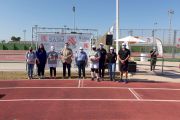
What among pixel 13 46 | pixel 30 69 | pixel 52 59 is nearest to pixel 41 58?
pixel 52 59

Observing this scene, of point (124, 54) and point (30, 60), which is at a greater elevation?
point (124, 54)

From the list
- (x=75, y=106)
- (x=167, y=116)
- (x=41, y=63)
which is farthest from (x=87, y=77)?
(x=167, y=116)

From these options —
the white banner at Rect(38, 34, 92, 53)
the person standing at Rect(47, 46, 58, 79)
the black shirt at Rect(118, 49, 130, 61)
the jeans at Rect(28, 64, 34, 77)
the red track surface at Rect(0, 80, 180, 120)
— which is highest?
the white banner at Rect(38, 34, 92, 53)

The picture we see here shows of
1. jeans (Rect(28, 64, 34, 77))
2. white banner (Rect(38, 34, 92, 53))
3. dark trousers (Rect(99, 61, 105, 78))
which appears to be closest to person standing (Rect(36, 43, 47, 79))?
jeans (Rect(28, 64, 34, 77))

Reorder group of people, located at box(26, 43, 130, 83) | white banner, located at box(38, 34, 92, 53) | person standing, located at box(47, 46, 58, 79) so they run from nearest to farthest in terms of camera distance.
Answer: group of people, located at box(26, 43, 130, 83), person standing, located at box(47, 46, 58, 79), white banner, located at box(38, 34, 92, 53)

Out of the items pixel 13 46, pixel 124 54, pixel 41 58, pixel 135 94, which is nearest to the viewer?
pixel 135 94

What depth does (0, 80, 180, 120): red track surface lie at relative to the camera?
10766 millimetres

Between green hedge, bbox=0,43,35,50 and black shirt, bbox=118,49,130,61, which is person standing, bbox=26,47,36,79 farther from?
green hedge, bbox=0,43,35,50

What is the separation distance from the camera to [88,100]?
13.1m

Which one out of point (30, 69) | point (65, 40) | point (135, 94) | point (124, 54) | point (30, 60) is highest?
point (65, 40)

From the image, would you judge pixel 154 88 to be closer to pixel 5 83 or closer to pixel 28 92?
pixel 28 92

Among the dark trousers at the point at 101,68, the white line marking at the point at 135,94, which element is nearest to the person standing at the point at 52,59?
the dark trousers at the point at 101,68

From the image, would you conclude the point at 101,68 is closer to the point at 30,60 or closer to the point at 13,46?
the point at 30,60

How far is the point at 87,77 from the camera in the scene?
20.5 metres
